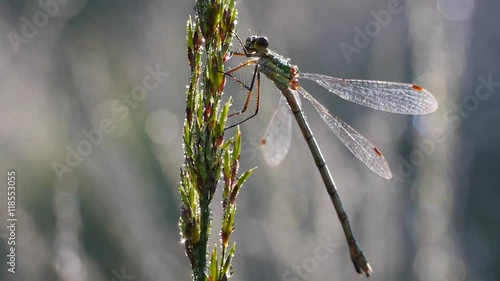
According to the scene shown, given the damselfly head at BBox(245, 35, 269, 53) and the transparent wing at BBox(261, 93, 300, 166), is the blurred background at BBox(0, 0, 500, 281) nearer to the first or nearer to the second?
the transparent wing at BBox(261, 93, 300, 166)

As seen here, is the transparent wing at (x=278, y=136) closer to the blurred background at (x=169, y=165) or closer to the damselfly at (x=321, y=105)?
the damselfly at (x=321, y=105)

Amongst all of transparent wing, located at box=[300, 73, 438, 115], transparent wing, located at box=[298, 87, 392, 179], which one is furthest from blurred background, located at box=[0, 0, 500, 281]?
transparent wing, located at box=[298, 87, 392, 179]

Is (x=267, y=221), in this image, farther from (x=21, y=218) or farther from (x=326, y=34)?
(x=326, y=34)

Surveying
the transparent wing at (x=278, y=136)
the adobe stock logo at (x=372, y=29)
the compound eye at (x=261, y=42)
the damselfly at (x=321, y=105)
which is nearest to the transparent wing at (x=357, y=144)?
the damselfly at (x=321, y=105)

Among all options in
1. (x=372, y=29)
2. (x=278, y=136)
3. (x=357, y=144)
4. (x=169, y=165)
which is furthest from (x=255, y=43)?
(x=372, y=29)

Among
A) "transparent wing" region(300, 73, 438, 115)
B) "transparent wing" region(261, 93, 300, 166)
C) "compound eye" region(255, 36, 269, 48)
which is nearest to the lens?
"compound eye" region(255, 36, 269, 48)

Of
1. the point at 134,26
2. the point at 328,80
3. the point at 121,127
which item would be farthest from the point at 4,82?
the point at 328,80
